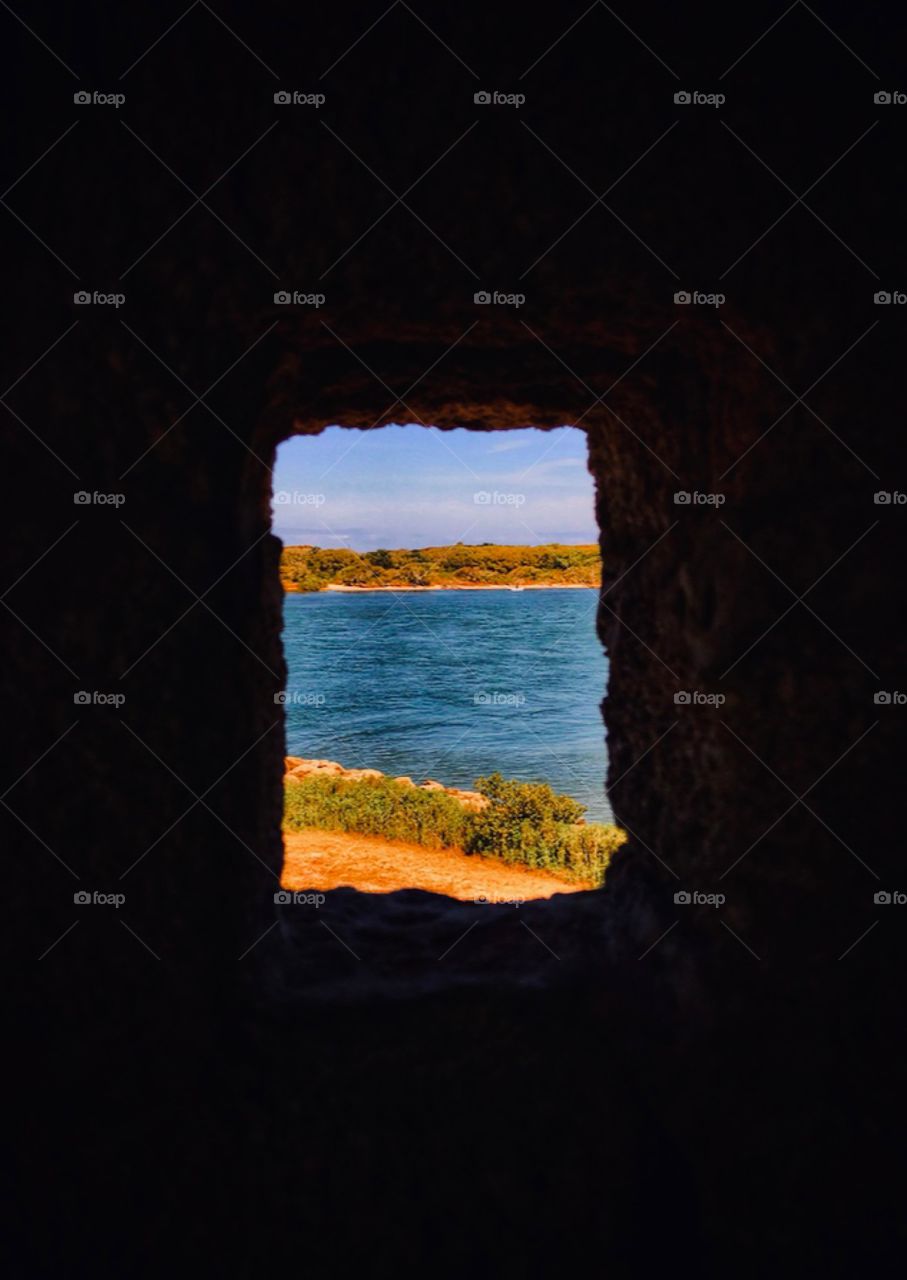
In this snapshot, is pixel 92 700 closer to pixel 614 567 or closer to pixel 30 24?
pixel 30 24

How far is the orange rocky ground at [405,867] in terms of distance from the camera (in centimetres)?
774

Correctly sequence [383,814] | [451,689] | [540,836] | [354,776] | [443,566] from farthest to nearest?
[443,566], [451,689], [354,776], [383,814], [540,836]

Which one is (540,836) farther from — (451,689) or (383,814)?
(451,689)

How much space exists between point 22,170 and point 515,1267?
155 inches

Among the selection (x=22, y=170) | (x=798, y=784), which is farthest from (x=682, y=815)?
(x=22, y=170)

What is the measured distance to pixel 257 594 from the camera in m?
2.43

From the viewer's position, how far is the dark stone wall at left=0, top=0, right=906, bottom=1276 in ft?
6.70
